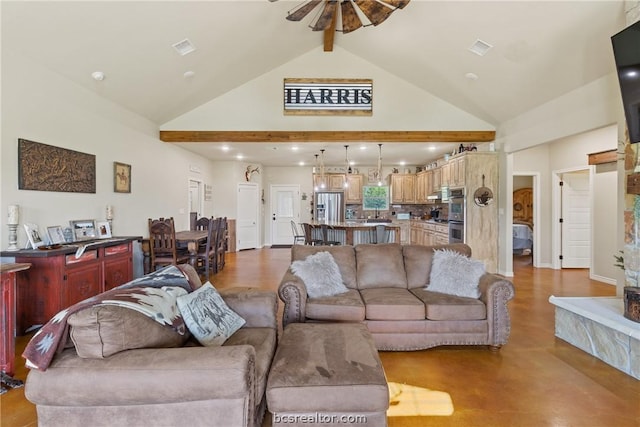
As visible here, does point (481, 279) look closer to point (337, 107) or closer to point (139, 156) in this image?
point (337, 107)

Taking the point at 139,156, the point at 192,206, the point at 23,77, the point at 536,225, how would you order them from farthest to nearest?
the point at 192,206, the point at 536,225, the point at 139,156, the point at 23,77

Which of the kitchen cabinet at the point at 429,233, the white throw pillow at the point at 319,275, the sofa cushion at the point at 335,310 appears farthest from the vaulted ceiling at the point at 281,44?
the sofa cushion at the point at 335,310

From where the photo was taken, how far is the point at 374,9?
2861 mm

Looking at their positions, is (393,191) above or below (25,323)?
above

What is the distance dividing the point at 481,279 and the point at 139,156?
17.5 ft

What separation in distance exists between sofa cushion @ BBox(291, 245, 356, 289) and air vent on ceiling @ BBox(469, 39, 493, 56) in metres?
2.97

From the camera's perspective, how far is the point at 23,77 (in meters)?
3.07

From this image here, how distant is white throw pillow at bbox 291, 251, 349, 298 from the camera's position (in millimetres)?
2822

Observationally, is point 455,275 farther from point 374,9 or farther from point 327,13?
point 327,13

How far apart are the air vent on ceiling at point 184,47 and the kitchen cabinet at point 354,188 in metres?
5.72

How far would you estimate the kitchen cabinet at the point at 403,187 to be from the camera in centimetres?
881

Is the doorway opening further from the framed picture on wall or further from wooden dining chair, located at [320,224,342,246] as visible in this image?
the framed picture on wall

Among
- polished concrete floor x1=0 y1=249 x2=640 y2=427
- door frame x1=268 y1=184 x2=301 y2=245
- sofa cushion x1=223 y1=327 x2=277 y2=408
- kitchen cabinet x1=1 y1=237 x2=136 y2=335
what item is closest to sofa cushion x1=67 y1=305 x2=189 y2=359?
sofa cushion x1=223 y1=327 x2=277 y2=408

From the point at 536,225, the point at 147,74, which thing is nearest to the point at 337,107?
the point at 147,74
